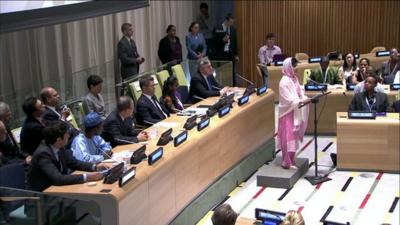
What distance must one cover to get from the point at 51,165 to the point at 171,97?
11.8 feet

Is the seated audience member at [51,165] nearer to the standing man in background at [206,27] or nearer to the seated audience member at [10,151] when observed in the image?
the seated audience member at [10,151]

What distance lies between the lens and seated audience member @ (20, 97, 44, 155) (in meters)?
7.01

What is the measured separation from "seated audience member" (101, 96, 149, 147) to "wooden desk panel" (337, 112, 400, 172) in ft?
9.29

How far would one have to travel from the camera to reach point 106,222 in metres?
5.60

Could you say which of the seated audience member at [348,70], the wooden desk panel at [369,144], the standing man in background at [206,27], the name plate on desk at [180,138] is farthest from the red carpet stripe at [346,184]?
the standing man in background at [206,27]

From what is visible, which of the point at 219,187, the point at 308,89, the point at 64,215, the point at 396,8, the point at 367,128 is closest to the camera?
the point at 64,215

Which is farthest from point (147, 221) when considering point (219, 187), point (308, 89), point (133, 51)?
point (133, 51)

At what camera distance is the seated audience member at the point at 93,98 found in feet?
28.2

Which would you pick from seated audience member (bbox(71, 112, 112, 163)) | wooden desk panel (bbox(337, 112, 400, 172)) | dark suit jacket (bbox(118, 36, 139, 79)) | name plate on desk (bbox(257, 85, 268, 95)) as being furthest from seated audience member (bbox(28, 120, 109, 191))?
dark suit jacket (bbox(118, 36, 139, 79))

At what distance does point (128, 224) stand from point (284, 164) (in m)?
3.42

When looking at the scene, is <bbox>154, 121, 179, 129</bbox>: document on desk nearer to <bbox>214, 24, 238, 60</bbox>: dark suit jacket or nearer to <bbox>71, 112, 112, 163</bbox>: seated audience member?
<bbox>71, 112, 112, 163</bbox>: seated audience member

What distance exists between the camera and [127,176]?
581 centimetres

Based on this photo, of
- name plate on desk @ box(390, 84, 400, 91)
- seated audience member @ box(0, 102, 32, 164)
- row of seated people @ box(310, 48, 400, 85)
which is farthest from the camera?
row of seated people @ box(310, 48, 400, 85)

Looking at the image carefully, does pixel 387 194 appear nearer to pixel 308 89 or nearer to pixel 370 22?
pixel 308 89
